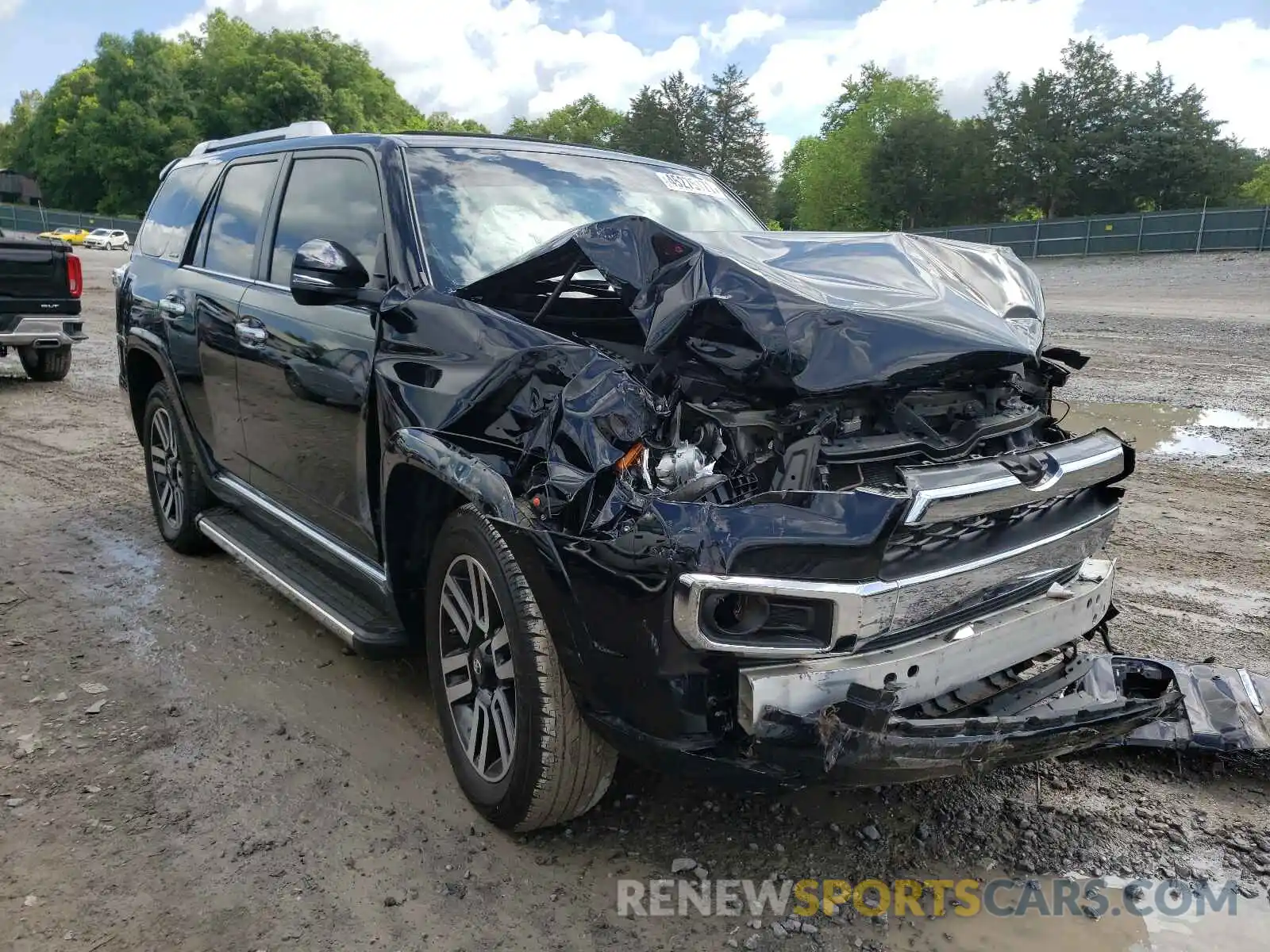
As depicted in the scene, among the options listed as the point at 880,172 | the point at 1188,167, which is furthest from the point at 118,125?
the point at 1188,167

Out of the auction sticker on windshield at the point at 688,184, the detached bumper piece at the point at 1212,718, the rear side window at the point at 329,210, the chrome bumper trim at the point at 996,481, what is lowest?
the detached bumper piece at the point at 1212,718

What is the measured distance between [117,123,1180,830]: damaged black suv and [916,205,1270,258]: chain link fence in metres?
29.6

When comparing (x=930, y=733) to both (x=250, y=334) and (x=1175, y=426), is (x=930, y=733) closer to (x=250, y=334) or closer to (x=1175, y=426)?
(x=250, y=334)

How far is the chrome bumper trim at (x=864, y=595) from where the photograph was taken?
2.19 metres

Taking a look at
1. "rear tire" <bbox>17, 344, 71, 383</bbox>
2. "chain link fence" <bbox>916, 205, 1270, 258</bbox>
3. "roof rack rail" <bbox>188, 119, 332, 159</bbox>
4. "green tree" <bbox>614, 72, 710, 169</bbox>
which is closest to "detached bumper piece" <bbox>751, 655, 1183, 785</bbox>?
"roof rack rail" <bbox>188, 119, 332, 159</bbox>

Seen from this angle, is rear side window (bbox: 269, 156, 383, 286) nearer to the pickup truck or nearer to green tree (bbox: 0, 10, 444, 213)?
the pickup truck

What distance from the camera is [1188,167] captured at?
45688 mm

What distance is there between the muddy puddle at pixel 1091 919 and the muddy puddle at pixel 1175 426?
5.27 meters

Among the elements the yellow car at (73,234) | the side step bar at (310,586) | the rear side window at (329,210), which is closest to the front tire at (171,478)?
the side step bar at (310,586)

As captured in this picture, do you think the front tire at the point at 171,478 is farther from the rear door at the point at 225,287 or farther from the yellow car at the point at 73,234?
the yellow car at the point at 73,234

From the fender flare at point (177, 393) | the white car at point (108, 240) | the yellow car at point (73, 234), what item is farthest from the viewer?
the yellow car at point (73, 234)

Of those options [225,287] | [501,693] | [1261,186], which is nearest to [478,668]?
[501,693]

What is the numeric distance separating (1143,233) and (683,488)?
3821cm

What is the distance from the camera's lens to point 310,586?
3787 mm
